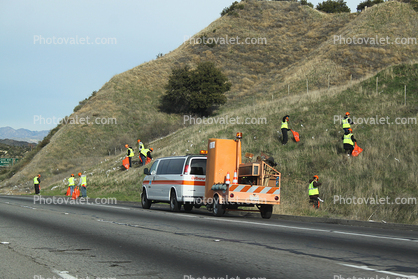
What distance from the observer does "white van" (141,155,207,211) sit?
16.0 meters

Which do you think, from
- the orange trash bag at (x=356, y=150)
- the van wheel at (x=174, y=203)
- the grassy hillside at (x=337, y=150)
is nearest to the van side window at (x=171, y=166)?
the van wheel at (x=174, y=203)

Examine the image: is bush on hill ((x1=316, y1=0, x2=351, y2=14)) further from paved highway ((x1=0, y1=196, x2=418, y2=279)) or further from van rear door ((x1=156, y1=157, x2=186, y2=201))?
paved highway ((x1=0, y1=196, x2=418, y2=279))

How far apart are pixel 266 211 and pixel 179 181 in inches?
142

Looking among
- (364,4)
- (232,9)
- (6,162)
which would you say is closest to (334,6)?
(364,4)

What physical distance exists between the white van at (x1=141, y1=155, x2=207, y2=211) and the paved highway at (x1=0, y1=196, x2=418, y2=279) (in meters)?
4.84

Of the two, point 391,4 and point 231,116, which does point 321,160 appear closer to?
point 231,116

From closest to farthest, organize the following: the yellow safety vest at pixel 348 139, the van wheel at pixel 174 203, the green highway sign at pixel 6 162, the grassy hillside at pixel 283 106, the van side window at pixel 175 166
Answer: the van side window at pixel 175 166, the van wheel at pixel 174 203, the grassy hillside at pixel 283 106, the yellow safety vest at pixel 348 139, the green highway sign at pixel 6 162

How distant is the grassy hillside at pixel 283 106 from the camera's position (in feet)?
64.6

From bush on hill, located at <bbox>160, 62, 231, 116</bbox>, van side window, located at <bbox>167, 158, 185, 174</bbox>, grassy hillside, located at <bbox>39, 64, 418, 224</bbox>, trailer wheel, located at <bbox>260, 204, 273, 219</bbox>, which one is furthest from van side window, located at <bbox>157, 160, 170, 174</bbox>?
bush on hill, located at <bbox>160, 62, 231, 116</bbox>

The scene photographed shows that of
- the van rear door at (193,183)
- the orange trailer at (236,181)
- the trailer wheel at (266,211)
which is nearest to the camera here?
the orange trailer at (236,181)

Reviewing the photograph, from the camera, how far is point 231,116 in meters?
36.0

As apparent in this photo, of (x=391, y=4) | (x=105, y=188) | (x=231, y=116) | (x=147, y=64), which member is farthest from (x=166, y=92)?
(x=391, y=4)

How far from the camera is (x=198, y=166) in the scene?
640 inches

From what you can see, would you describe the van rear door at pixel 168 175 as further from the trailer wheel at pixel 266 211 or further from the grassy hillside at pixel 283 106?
the grassy hillside at pixel 283 106
